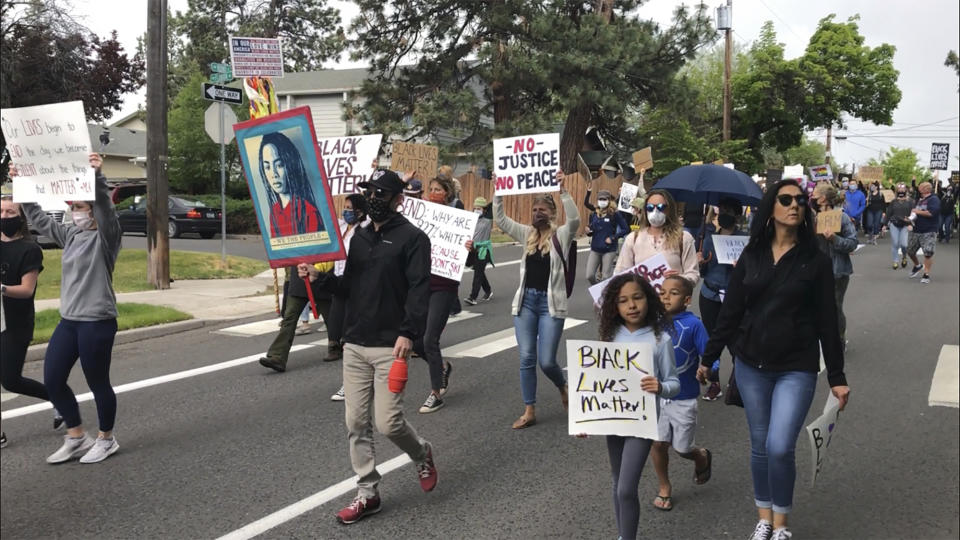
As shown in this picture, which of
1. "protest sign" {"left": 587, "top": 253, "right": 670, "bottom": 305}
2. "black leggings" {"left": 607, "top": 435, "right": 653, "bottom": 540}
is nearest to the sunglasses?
"black leggings" {"left": 607, "top": 435, "right": 653, "bottom": 540}

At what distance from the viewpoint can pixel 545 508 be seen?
4.61m

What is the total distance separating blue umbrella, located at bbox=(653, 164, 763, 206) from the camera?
712cm

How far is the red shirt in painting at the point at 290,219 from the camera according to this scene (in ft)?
15.3

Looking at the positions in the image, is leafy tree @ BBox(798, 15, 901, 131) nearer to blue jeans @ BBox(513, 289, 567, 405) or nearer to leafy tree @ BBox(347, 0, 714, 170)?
leafy tree @ BBox(347, 0, 714, 170)

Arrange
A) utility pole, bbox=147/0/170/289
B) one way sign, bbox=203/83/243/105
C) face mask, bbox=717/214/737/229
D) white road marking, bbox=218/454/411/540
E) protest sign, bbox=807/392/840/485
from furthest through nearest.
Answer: one way sign, bbox=203/83/243/105 < utility pole, bbox=147/0/170/289 < face mask, bbox=717/214/737/229 < white road marking, bbox=218/454/411/540 < protest sign, bbox=807/392/840/485

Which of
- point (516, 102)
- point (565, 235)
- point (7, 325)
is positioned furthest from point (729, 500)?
point (516, 102)

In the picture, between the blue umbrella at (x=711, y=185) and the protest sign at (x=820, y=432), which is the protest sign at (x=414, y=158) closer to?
the blue umbrella at (x=711, y=185)

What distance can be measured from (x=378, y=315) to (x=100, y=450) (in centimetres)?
245

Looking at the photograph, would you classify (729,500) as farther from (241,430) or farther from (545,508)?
(241,430)

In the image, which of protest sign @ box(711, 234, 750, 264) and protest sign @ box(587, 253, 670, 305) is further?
protest sign @ box(711, 234, 750, 264)

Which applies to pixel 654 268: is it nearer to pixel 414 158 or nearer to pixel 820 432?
pixel 820 432

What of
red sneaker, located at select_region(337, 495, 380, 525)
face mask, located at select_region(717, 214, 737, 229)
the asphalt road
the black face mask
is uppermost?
the black face mask

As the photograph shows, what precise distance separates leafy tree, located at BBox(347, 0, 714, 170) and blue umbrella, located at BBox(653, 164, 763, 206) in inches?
640

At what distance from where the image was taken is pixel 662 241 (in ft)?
19.6
